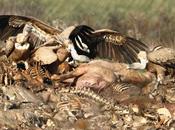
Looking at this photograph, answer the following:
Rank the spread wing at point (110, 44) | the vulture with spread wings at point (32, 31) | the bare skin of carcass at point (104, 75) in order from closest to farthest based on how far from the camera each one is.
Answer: the bare skin of carcass at point (104, 75), the vulture with spread wings at point (32, 31), the spread wing at point (110, 44)

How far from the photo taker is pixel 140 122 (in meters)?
9.59

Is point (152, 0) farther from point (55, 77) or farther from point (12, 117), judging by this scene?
point (12, 117)

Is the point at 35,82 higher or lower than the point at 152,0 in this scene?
lower

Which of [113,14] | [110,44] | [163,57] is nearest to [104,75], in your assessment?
[110,44]

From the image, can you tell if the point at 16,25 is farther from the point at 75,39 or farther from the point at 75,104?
the point at 75,104

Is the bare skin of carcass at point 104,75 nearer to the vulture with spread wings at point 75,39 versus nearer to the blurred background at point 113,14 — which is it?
the vulture with spread wings at point 75,39

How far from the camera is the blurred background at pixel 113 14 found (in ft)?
35.8

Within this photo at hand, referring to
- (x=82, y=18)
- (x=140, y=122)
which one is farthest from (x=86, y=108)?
(x=82, y=18)

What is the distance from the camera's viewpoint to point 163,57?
10.7 meters

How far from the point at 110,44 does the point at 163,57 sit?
2.16 ft

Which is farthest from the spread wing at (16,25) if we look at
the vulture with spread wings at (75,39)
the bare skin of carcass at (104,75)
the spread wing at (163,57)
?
the spread wing at (163,57)

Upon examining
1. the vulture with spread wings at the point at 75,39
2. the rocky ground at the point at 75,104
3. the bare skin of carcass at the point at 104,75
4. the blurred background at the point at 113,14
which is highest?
the blurred background at the point at 113,14

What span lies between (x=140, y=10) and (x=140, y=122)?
2019 millimetres

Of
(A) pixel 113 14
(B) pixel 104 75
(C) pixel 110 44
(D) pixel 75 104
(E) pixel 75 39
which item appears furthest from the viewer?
(A) pixel 113 14
